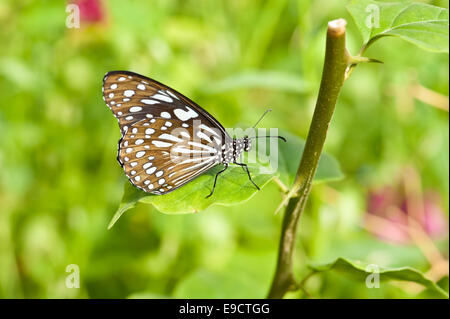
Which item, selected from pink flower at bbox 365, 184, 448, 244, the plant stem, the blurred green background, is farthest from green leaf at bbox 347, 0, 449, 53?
pink flower at bbox 365, 184, 448, 244

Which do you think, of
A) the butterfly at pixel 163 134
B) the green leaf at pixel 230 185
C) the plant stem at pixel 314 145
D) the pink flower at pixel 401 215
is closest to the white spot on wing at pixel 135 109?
the butterfly at pixel 163 134

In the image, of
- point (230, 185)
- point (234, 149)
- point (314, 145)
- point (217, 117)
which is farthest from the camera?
point (217, 117)

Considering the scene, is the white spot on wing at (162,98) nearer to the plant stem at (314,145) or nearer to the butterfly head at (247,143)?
the butterfly head at (247,143)

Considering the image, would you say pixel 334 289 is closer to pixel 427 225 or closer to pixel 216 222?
pixel 216 222

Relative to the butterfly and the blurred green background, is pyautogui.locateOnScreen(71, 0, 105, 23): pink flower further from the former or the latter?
the butterfly

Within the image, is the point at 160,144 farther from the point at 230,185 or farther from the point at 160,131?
the point at 230,185

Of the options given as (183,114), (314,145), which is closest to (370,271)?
(314,145)
